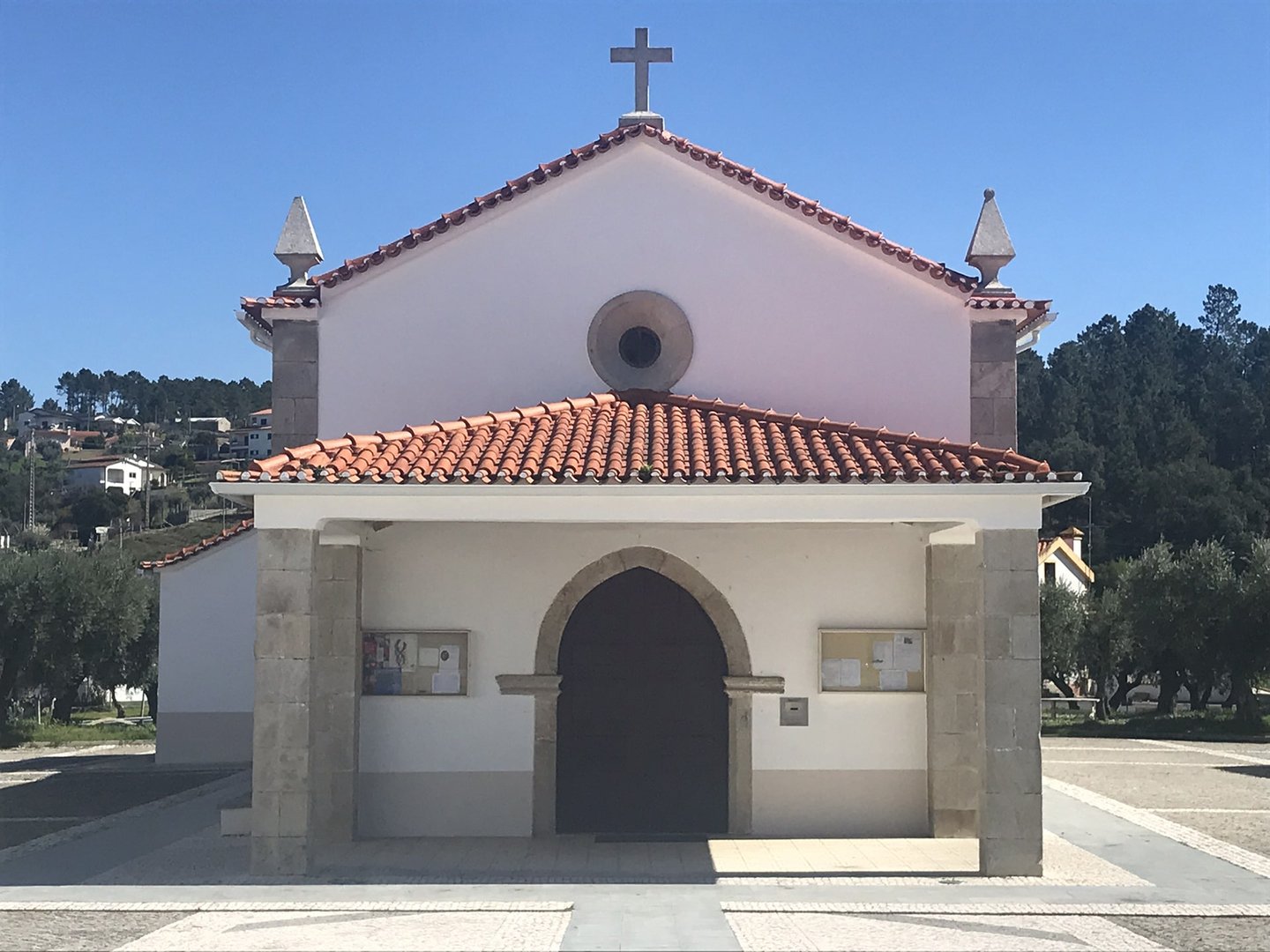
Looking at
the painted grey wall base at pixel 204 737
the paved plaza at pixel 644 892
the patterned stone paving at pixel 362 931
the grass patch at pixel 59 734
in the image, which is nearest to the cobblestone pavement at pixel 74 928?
the paved plaza at pixel 644 892

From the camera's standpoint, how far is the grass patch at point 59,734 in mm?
24109

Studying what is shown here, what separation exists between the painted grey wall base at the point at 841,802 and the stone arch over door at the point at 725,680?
22 centimetres

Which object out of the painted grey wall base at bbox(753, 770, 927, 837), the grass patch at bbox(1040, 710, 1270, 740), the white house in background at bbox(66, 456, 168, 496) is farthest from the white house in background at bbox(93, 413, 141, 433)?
A: the painted grey wall base at bbox(753, 770, 927, 837)

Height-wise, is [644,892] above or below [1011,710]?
below

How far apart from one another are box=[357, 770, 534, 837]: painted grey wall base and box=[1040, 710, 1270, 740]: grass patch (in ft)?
55.3

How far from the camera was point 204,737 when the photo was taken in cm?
1912

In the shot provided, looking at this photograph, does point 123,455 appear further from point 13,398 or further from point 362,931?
point 362,931

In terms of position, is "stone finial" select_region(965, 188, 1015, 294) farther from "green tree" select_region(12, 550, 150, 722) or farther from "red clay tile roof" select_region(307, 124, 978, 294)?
"green tree" select_region(12, 550, 150, 722)

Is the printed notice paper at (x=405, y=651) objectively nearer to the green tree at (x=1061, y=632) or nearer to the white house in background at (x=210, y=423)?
the green tree at (x=1061, y=632)

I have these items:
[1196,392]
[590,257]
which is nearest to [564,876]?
[590,257]

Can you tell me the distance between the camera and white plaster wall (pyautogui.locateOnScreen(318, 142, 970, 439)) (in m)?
12.8

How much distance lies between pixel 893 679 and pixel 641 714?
97.3 inches

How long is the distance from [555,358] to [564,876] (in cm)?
529

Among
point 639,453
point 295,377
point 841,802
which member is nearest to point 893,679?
point 841,802
